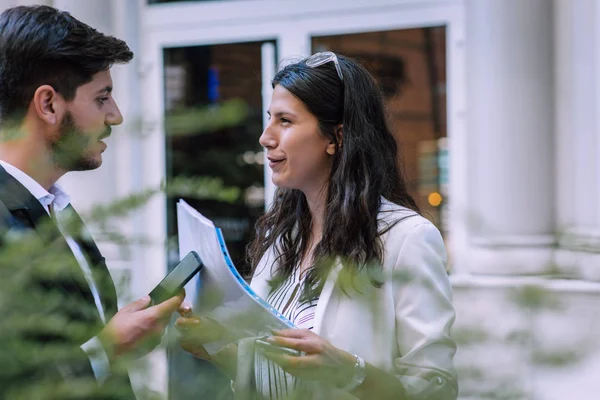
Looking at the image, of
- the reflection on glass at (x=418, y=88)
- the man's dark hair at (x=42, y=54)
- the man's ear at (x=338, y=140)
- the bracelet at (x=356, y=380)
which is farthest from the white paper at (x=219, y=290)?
the reflection on glass at (x=418, y=88)

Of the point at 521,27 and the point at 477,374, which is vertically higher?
the point at 521,27

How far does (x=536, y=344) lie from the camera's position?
52cm

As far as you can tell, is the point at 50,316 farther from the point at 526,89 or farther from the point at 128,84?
the point at 128,84

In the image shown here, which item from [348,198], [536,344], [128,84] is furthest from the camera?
[128,84]

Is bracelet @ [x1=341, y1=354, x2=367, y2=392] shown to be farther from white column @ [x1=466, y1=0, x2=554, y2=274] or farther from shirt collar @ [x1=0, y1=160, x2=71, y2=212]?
white column @ [x1=466, y1=0, x2=554, y2=274]

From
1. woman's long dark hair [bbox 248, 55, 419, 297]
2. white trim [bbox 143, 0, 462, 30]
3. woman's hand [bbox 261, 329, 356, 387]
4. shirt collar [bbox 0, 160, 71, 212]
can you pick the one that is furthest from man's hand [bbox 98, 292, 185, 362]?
white trim [bbox 143, 0, 462, 30]

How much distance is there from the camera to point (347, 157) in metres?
1.91

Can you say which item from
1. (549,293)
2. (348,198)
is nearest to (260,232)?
(348,198)

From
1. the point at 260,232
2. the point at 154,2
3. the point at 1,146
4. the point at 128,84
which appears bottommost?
the point at 260,232

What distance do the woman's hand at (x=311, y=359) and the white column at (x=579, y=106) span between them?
346cm

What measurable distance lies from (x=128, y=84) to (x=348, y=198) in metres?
4.30

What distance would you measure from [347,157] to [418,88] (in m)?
3.58

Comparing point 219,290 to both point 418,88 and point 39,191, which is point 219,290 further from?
point 418,88

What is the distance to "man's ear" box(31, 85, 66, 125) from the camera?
131cm
